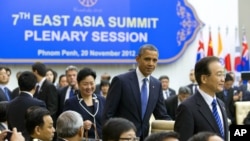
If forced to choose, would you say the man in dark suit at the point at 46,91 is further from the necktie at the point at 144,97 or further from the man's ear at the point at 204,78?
the man's ear at the point at 204,78

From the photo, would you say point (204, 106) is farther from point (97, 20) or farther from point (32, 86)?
point (97, 20)

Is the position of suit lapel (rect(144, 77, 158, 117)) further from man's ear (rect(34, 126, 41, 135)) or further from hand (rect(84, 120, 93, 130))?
man's ear (rect(34, 126, 41, 135))

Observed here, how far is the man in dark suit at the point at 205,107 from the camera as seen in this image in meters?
4.75

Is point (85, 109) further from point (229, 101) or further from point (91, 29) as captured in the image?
point (91, 29)

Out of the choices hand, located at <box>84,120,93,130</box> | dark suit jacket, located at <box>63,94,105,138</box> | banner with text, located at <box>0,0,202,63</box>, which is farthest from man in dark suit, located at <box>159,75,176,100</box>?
hand, located at <box>84,120,93,130</box>

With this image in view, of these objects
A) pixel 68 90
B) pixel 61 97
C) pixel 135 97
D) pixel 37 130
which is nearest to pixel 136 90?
pixel 135 97

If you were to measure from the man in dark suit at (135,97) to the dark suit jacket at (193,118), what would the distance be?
1.02 metres

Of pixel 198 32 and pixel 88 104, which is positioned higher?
pixel 198 32

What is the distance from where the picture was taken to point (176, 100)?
10875 millimetres

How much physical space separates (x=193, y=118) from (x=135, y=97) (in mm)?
1212

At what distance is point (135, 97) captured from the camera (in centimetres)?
591

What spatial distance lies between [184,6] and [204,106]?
451 inches

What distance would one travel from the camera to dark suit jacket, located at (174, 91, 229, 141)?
Result: 15.5 feet

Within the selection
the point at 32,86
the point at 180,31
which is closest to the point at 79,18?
the point at 180,31
